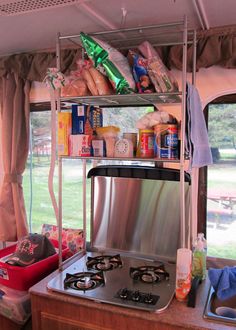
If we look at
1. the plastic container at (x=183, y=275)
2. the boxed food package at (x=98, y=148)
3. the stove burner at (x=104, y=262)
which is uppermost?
the boxed food package at (x=98, y=148)

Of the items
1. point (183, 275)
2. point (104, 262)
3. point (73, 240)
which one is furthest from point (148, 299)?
point (73, 240)

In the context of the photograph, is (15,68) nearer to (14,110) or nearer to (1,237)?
(14,110)

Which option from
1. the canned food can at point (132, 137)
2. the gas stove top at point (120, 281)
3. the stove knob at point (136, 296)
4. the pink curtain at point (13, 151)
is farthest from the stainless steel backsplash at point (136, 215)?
the pink curtain at point (13, 151)

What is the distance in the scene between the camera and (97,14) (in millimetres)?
1724

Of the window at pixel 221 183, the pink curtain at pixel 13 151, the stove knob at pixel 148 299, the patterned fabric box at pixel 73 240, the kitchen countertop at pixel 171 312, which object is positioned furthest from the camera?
the pink curtain at pixel 13 151

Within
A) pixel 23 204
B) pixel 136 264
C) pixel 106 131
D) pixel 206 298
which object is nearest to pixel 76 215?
pixel 23 204

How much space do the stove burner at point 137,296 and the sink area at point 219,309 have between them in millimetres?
235

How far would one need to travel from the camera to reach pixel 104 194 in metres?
2.08

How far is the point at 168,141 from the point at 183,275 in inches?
24.6

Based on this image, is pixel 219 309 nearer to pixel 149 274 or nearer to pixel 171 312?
pixel 171 312

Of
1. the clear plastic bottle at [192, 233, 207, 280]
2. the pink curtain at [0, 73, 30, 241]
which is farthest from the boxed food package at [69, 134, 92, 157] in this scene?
the pink curtain at [0, 73, 30, 241]

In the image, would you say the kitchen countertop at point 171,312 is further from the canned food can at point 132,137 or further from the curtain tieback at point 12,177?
the curtain tieback at point 12,177

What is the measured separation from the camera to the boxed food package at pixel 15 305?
1791 mm

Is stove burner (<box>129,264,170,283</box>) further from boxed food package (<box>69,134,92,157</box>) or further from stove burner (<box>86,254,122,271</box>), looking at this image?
boxed food package (<box>69,134,92,157</box>)
